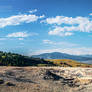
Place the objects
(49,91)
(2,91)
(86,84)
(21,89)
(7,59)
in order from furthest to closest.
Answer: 1. (7,59)
2. (86,84)
3. (49,91)
4. (21,89)
5. (2,91)

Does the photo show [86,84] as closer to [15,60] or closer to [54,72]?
[54,72]

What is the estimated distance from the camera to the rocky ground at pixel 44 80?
3619 centimetres

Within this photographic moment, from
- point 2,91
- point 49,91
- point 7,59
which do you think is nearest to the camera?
point 2,91

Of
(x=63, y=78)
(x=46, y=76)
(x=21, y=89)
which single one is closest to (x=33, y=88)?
(x=21, y=89)

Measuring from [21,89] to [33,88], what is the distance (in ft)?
9.67

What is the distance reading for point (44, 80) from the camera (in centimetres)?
4622

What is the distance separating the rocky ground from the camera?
36.2 metres

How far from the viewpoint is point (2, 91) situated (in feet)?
103

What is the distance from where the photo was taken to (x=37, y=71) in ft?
173

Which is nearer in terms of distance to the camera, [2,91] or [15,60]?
[2,91]

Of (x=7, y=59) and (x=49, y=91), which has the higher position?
(x=7, y=59)

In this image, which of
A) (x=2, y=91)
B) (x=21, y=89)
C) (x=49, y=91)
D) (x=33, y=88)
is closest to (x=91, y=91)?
(x=49, y=91)

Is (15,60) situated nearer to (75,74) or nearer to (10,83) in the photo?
(75,74)

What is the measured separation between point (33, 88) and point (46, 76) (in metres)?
14.0
